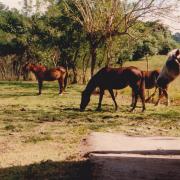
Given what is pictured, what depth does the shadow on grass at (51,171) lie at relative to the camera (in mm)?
5327

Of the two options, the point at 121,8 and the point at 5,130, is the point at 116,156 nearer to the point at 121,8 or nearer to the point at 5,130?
the point at 5,130

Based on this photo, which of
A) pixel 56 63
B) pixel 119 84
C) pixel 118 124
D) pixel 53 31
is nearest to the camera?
pixel 118 124

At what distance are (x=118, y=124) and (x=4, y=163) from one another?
4.86 metres

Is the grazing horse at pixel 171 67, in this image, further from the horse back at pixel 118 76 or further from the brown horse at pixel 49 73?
the brown horse at pixel 49 73

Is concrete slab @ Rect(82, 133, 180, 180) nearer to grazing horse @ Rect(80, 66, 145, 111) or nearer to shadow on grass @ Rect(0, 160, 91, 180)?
shadow on grass @ Rect(0, 160, 91, 180)

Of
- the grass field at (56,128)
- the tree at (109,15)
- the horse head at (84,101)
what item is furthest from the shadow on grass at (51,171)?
the tree at (109,15)

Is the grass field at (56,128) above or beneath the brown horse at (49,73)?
beneath

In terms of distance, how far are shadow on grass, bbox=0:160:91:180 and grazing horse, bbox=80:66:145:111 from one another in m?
7.51

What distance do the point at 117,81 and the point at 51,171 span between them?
8.54m

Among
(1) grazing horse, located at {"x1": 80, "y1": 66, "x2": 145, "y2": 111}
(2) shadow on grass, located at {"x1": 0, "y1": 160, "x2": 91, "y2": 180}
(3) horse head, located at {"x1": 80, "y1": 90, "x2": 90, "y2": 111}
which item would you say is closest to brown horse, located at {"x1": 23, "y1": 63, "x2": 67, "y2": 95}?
(1) grazing horse, located at {"x1": 80, "y1": 66, "x2": 145, "y2": 111}

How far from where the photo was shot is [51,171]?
18.4ft

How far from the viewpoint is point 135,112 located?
13.1 meters

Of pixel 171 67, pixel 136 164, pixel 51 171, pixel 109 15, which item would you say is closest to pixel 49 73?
pixel 109 15

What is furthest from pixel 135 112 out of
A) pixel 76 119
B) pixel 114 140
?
pixel 114 140
